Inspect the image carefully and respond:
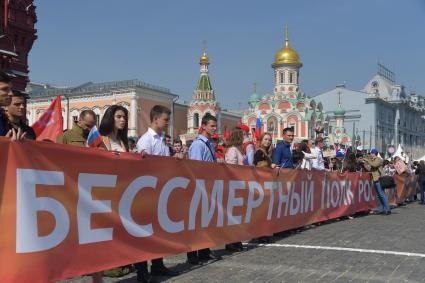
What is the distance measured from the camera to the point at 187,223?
6422mm

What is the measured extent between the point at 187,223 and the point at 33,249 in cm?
236

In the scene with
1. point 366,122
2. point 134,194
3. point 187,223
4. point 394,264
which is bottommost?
point 394,264

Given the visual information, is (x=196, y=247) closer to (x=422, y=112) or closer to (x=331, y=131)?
(x=331, y=131)

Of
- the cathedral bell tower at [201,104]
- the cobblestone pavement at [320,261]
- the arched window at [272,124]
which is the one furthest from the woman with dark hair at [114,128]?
the arched window at [272,124]

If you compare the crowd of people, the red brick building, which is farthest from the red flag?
the red brick building

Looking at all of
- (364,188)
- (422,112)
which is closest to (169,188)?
(364,188)

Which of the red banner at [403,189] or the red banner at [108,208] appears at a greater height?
the red banner at [108,208]

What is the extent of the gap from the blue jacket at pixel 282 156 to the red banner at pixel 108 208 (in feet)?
4.10

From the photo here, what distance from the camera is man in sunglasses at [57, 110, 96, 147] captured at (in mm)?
6691

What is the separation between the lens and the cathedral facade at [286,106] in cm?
7631

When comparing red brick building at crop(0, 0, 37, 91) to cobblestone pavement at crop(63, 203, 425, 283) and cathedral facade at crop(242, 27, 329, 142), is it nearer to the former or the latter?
cobblestone pavement at crop(63, 203, 425, 283)

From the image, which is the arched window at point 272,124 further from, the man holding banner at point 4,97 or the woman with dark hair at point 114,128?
the man holding banner at point 4,97

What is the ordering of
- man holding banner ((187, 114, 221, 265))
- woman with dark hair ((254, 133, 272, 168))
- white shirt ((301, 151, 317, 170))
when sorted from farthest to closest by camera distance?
white shirt ((301, 151, 317, 170)) → woman with dark hair ((254, 133, 272, 168)) → man holding banner ((187, 114, 221, 265))

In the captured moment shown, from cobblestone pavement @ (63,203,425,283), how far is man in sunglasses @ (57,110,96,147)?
1.70 m
